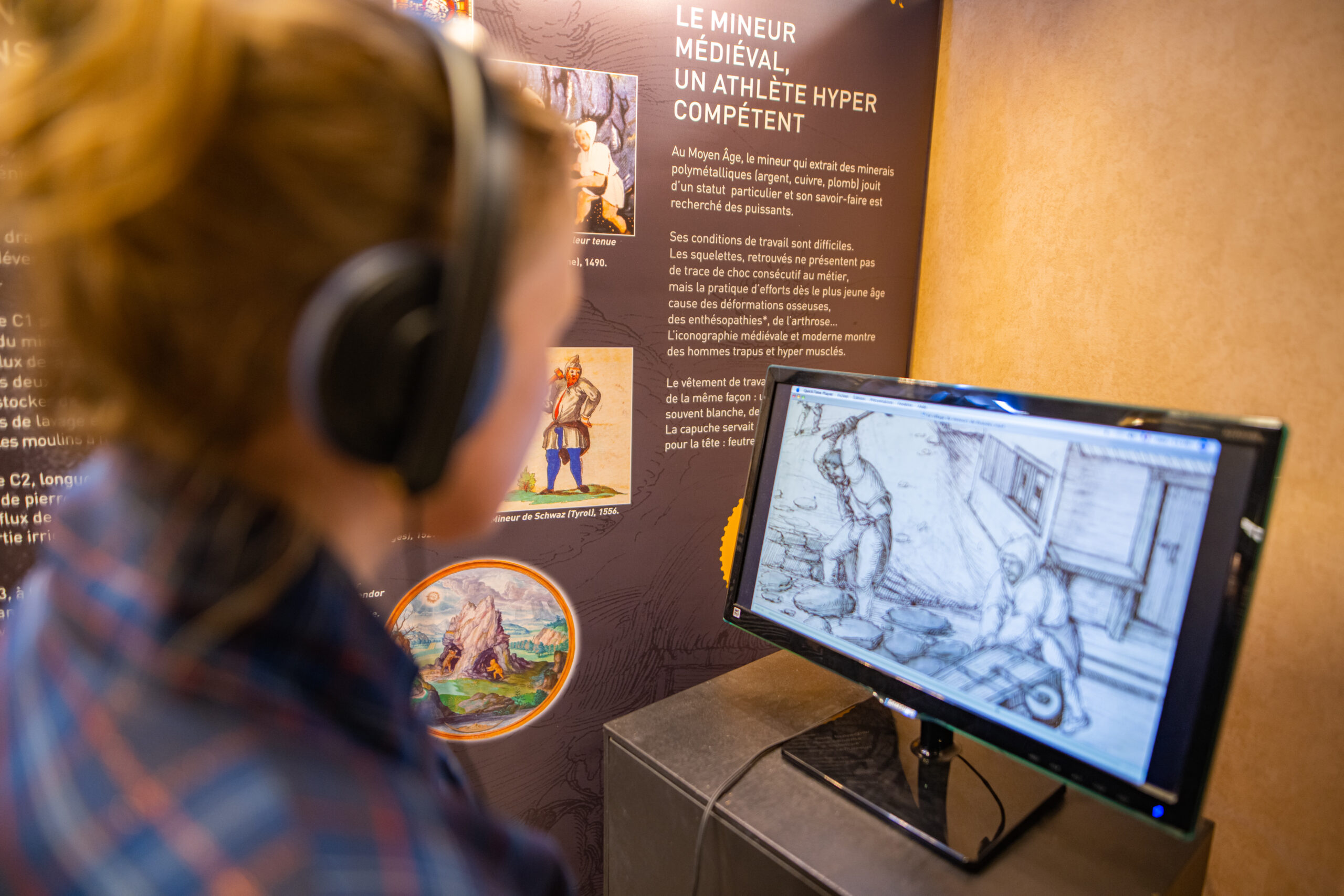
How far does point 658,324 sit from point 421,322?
2.97 feet

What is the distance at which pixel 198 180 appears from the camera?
31 cm

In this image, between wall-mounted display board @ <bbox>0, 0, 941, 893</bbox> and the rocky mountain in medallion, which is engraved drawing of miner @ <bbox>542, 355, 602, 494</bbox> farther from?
the rocky mountain in medallion

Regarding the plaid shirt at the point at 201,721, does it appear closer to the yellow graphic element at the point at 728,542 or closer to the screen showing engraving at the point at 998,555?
the screen showing engraving at the point at 998,555

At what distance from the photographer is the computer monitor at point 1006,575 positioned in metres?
0.60

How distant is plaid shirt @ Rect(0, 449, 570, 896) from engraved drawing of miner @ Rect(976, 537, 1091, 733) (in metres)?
0.55

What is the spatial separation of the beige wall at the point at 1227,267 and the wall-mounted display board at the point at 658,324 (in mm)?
280

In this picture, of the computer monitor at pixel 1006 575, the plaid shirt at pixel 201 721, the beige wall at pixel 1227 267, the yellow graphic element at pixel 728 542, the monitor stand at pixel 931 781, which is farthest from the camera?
the yellow graphic element at pixel 728 542

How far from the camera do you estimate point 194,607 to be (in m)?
0.34

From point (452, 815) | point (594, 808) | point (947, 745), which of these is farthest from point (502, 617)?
point (452, 815)

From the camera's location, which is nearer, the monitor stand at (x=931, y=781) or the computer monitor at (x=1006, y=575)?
the computer monitor at (x=1006, y=575)

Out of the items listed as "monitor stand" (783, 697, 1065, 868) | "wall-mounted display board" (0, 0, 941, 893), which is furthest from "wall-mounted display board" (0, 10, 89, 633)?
"monitor stand" (783, 697, 1065, 868)

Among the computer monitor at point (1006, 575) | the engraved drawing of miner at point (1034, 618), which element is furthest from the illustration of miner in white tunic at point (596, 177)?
the engraved drawing of miner at point (1034, 618)

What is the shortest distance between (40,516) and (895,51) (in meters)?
1.66

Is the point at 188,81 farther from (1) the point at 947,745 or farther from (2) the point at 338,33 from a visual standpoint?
(1) the point at 947,745
